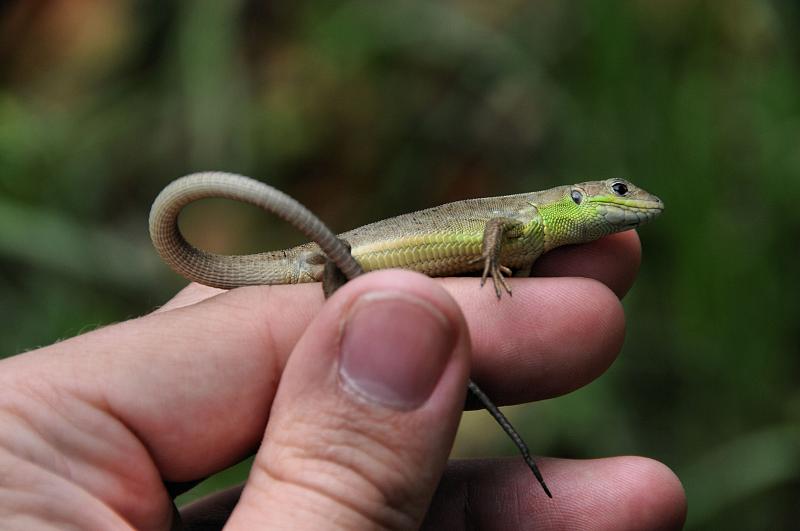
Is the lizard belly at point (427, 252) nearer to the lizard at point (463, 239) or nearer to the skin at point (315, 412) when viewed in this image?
the lizard at point (463, 239)

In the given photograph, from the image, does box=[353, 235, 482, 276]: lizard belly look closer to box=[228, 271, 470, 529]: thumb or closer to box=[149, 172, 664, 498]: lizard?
box=[149, 172, 664, 498]: lizard

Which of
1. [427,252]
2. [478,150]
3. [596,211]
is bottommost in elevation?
[478,150]

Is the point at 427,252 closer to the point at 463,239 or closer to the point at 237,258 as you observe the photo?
the point at 463,239

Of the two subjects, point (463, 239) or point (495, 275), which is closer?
point (495, 275)

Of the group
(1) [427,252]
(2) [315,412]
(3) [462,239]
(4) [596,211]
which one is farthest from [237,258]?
(4) [596,211]

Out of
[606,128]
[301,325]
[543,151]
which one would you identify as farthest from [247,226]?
[301,325]

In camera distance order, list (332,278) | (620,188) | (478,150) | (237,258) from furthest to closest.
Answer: (478,150) → (620,188) → (237,258) → (332,278)

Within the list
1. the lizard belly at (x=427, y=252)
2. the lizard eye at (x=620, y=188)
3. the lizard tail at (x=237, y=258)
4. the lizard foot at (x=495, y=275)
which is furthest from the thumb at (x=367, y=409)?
the lizard eye at (x=620, y=188)
